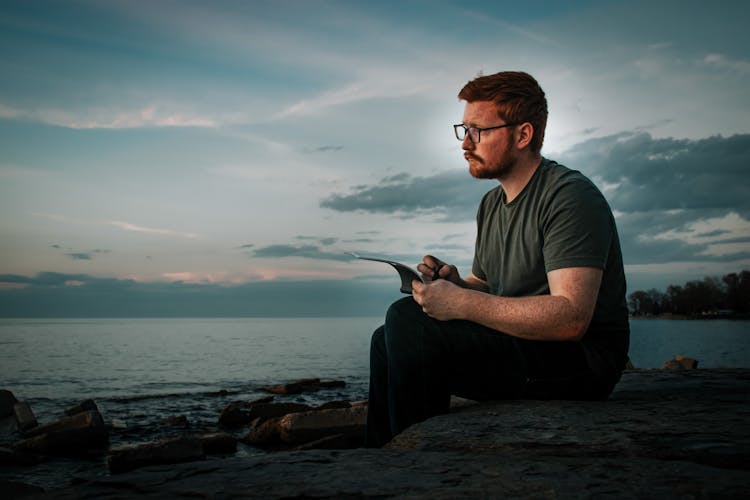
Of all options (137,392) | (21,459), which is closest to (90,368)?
(137,392)

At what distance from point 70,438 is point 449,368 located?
721 centimetres

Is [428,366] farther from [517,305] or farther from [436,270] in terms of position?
[436,270]

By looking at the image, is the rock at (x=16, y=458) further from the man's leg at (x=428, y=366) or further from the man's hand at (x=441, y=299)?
the man's hand at (x=441, y=299)

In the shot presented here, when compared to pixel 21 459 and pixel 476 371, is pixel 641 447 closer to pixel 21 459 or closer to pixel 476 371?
pixel 476 371

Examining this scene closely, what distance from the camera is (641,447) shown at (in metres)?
2.27

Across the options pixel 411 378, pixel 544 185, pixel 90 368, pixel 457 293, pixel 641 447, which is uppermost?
pixel 544 185

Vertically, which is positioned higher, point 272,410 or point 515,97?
point 515,97

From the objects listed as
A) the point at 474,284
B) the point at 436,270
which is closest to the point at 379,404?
the point at 436,270

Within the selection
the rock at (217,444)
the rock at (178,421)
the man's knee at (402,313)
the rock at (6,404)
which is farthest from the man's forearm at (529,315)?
the rock at (6,404)

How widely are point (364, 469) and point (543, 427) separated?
3.13 feet

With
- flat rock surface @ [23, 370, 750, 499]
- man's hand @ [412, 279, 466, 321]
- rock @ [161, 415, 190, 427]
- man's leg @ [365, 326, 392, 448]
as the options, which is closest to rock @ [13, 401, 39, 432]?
rock @ [161, 415, 190, 427]

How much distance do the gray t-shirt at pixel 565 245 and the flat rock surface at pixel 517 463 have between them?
0.40 m

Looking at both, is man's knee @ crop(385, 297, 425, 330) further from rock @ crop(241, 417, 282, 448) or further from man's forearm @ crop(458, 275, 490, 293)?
rock @ crop(241, 417, 282, 448)

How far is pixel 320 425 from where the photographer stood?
797 centimetres
